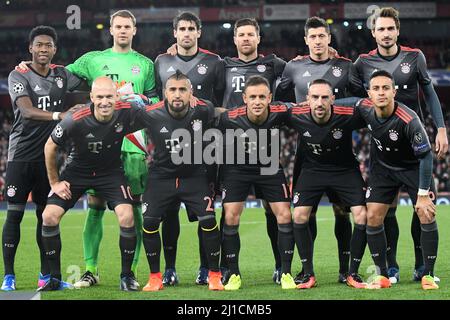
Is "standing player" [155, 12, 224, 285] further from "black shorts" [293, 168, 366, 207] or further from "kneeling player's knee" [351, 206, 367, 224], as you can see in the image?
"kneeling player's knee" [351, 206, 367, 224]

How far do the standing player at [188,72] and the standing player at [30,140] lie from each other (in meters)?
1.00

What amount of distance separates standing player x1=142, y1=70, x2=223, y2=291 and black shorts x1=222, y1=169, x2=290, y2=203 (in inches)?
7.1

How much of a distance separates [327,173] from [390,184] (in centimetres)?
53

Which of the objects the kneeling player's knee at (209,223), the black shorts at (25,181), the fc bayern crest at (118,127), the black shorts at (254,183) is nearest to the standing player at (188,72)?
the black shorts at (254,183)

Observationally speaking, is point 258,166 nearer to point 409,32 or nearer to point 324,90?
point 324,90

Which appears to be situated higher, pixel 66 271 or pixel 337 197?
pixel 337 197

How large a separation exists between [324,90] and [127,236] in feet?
6.68

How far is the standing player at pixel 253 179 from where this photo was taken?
269 inches

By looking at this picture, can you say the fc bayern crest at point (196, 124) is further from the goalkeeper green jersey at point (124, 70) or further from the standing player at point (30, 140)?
the standing player at point (30, 140)

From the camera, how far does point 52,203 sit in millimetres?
6766

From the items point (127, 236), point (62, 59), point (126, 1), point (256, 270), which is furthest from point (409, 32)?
point (127, 236)

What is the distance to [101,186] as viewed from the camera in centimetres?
684

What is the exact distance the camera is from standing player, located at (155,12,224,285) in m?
7.27

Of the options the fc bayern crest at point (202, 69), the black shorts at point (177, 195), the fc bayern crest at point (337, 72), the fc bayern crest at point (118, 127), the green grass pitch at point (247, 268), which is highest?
the fc bayern crest at point (202, 69)
